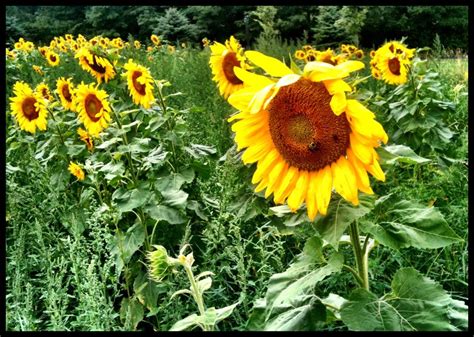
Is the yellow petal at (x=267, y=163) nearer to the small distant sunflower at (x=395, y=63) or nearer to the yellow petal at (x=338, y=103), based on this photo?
A: the yellow petal at (x=338, y=103)

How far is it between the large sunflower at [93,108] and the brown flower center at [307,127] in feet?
4.93

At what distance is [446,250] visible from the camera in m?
2.26

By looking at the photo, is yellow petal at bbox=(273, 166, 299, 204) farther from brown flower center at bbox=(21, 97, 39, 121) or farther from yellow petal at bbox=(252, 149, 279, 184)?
brown flower center at bbox=(21, 97, 39, 121)

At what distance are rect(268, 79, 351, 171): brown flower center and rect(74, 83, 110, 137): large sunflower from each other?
150 cm

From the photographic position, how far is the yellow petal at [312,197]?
125 centimetres

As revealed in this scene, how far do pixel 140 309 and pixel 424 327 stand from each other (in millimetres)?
1144

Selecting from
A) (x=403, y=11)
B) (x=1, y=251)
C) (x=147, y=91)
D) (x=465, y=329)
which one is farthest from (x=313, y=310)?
(x=403, y=11)

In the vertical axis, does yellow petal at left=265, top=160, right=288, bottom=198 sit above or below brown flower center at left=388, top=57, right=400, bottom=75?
above

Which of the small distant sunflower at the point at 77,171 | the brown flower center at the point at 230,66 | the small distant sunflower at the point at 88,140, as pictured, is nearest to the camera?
the brown flower center at the point at 230,66

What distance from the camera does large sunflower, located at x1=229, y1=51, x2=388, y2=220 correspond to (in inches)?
46.1

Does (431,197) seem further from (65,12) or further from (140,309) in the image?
(65,12)

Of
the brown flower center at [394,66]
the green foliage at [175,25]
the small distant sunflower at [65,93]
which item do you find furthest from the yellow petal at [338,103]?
the green foliage at [175,25]

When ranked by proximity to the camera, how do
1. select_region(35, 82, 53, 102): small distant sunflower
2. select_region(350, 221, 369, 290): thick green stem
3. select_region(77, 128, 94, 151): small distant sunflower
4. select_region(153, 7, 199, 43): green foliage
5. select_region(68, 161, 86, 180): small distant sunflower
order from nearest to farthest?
select_region(350, 221, 369, 290): thick green stem
select_region(68, 161, 86, 180): small distant sunflower
select_region(77, 128, 94, 151): small distant sunflower
select_region(35, 82, 53, 102): small distant sunflower
select_region(153, 7, 199, 43): green foliage

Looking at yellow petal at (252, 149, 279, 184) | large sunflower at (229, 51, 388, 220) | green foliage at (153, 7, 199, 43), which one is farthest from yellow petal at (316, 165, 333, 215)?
green foliage at (153, 7, 199, 43)
